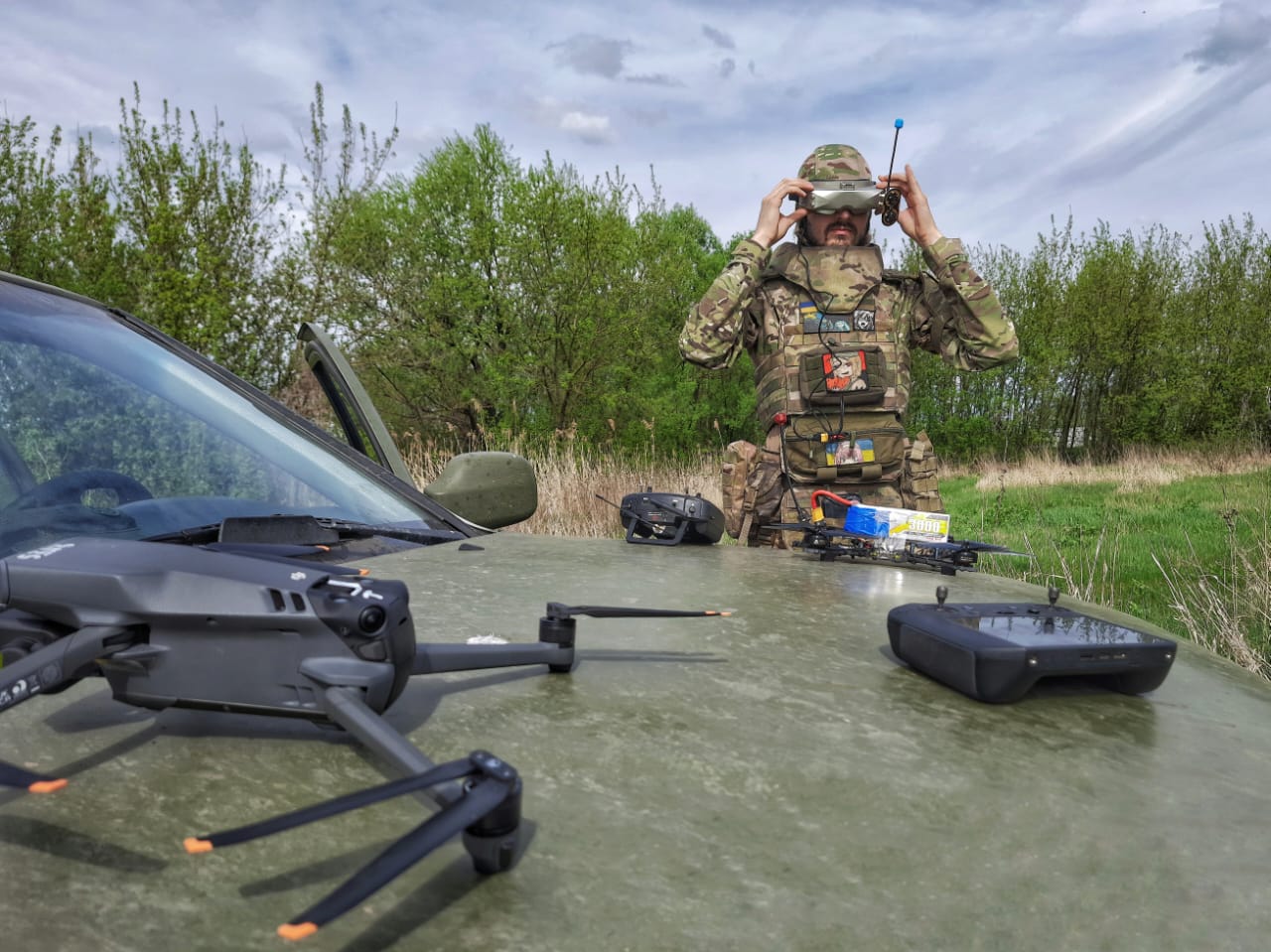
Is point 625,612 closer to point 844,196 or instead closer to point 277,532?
point 277,532

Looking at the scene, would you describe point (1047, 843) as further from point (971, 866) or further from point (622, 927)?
point (622, 927)

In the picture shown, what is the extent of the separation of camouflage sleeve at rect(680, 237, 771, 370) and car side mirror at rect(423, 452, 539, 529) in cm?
266

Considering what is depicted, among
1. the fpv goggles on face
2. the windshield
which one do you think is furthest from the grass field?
the fpv goggles on face

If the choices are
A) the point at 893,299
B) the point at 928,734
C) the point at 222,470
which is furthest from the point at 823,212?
the point at 928,734

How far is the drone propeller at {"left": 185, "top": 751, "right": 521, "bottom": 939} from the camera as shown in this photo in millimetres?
458

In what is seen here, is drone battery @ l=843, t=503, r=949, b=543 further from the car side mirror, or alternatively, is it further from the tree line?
the tree line

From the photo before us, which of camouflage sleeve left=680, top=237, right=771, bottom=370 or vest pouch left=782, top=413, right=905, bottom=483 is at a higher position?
camouflage sleeve left=680, top=237, right=771, bottom=370

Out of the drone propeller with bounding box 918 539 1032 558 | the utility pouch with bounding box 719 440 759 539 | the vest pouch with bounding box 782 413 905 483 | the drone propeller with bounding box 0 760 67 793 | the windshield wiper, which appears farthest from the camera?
the utility pouch with bounding box 719 440 759 539

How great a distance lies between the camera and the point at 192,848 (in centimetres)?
49

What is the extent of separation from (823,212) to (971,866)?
4.52 meters

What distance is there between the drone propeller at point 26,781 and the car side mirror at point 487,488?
1.43m

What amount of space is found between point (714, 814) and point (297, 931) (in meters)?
0.32

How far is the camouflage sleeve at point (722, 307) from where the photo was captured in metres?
4.62

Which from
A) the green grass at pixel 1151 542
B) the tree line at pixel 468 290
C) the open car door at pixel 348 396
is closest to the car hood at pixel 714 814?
the open car door at pixel 348 396
